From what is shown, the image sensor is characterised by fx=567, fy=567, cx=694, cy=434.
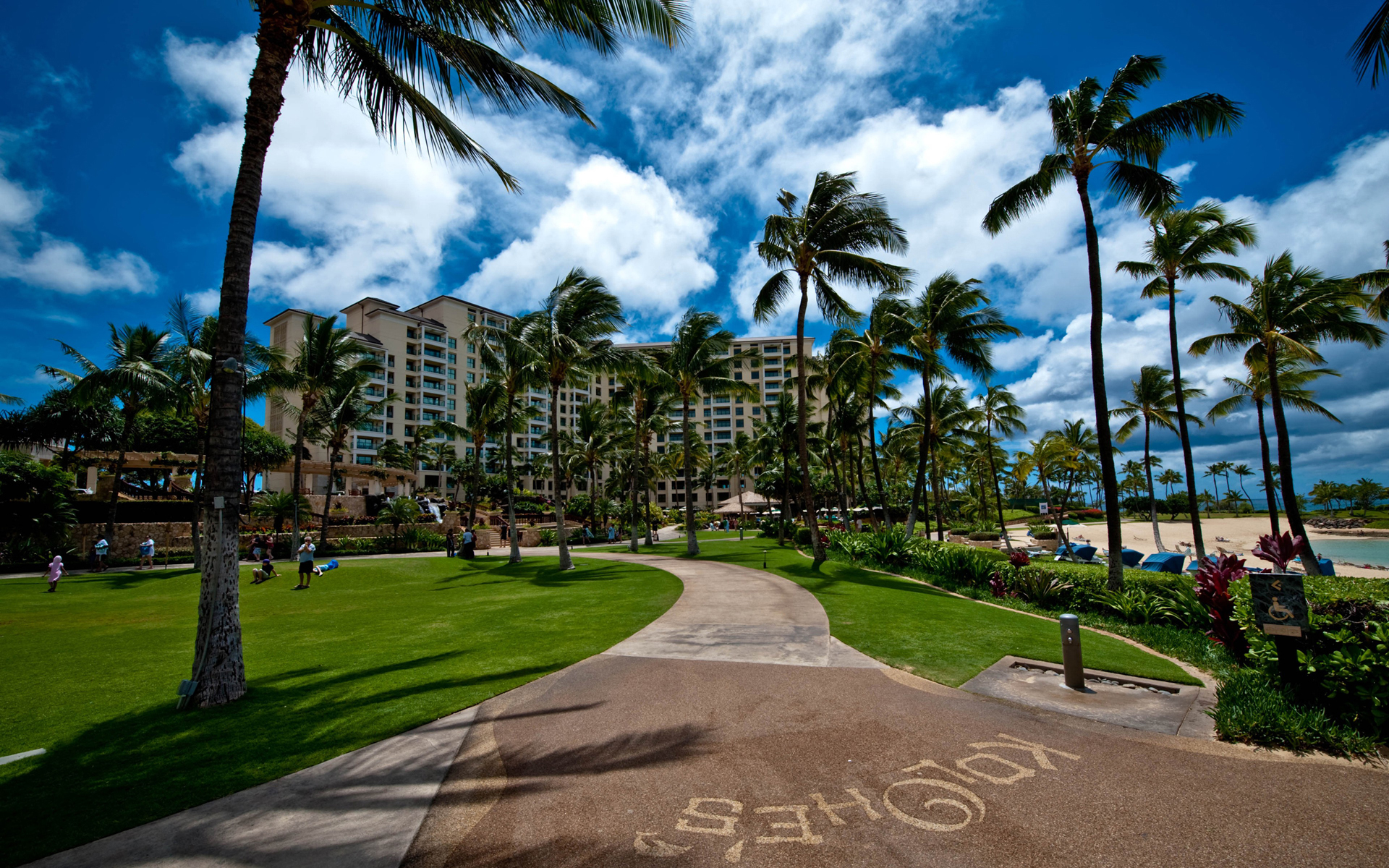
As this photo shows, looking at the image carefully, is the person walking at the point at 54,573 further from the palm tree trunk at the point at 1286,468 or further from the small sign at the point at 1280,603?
the palm tree trunk at the point at 1286,468

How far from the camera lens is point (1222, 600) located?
8.88 metres

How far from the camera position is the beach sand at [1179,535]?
132 feet

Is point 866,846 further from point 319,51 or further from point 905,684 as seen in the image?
point 319,51

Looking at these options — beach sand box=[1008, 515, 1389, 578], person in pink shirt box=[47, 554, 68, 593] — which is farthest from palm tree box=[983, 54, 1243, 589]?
person in pink shirt box=[47, 554, 68, 593]

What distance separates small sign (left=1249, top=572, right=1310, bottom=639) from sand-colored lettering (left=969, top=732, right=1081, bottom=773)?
3033 mm

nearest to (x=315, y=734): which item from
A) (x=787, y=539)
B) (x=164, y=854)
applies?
(x=164, y=854)

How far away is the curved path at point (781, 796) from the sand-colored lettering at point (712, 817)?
0.06 feet

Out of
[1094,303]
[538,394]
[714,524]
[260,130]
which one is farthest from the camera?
[538,394]

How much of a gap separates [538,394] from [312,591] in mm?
84299

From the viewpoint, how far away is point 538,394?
328 feet

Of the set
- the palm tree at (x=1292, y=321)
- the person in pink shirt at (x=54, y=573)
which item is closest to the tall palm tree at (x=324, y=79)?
the person in pink shirt at (x=54, y=573)

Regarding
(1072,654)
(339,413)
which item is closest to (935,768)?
(1072,654)

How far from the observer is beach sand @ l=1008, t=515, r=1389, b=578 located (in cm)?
4038

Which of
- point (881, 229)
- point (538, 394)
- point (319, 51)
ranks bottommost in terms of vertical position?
point (319, 51)
